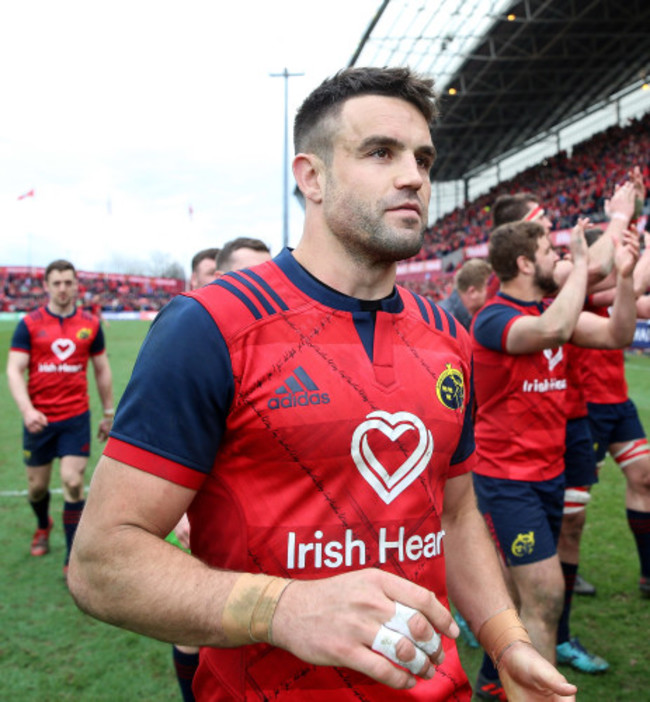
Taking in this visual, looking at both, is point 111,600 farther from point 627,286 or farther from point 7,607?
point 7,607

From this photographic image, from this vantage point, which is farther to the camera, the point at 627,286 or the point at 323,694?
the point at 627,286

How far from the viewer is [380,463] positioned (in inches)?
64.6

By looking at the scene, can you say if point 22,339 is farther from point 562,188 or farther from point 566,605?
point 562,188

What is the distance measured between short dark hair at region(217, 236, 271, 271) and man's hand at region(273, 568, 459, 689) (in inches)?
115

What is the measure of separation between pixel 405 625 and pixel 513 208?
3881 mm

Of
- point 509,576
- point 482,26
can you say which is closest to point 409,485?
point 509,576

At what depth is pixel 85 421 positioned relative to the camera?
589 cm

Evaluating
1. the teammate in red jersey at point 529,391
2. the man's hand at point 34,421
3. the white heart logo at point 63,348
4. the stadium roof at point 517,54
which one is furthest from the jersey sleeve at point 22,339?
the stadium roof at point 517,54

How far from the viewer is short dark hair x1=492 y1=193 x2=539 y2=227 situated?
448 centimetres

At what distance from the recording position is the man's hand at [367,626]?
3.83 ft

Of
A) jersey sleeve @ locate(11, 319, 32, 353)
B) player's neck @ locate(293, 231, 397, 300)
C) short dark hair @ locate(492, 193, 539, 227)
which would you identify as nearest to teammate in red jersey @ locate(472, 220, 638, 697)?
short dark hair @ locate(492, 193, 539, 227)

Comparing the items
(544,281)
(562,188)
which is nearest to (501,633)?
(544,281)

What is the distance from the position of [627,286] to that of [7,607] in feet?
15.7

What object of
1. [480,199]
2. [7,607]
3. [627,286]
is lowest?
[7,607]
